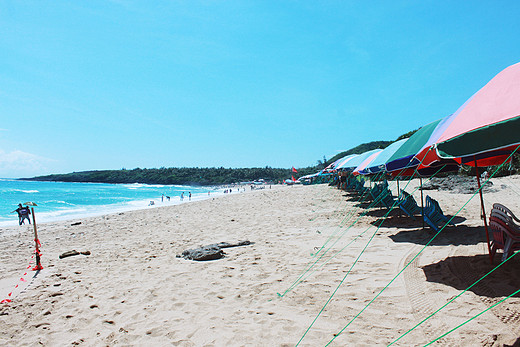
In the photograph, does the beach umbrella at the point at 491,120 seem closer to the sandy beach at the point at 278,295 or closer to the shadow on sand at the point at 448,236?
the sandy beach at the point at 278,295

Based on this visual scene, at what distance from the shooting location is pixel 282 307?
11.2 feet

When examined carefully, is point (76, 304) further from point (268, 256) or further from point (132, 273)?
point (268, 256)

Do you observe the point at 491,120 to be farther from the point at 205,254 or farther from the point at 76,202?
the point at 76,202

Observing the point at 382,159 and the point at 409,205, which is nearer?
the point at 409,205

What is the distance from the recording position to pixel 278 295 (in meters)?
3.76

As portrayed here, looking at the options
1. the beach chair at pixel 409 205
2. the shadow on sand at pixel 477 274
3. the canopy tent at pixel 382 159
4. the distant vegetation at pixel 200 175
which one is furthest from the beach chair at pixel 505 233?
the distant vegetation at pixel 200 175

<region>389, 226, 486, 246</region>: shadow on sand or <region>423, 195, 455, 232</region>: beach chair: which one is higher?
<region>423, 195, 455, 232</region>: beach chair

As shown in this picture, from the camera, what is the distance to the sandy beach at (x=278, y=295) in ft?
9.16

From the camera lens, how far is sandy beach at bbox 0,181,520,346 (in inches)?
110

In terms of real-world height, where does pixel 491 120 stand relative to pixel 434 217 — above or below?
above

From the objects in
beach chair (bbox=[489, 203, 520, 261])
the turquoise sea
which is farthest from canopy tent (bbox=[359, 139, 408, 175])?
the turquoise sea

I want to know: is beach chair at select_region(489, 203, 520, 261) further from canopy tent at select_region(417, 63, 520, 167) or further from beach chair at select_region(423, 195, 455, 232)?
beach chair at select_region(423, 195, 455, 232)

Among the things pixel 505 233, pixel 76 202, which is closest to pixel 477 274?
pixel 505 233

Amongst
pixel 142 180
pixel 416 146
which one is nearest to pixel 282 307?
pixel 416 146
